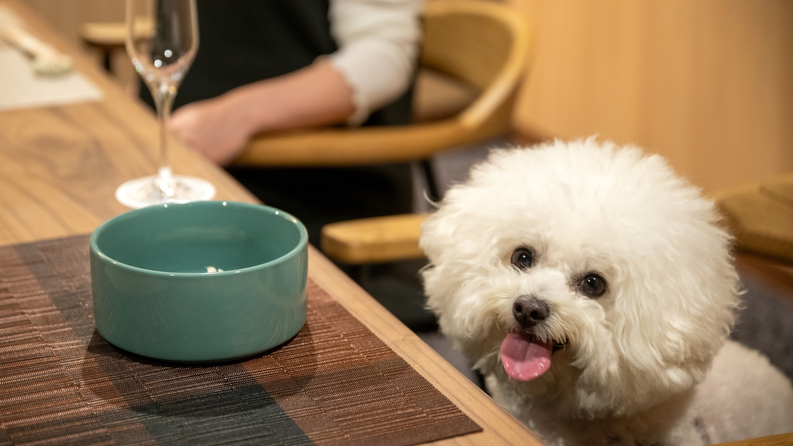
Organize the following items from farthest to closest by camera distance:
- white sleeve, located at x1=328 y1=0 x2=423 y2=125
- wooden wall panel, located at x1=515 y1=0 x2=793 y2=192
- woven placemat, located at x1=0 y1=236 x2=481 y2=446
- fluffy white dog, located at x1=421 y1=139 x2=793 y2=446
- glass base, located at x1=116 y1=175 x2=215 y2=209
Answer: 1. wooden wall panel, located at x1=515 y1=0 x2=793 y2=192
2. white sleeve, located at x1=328 y1=0 x2=423 y2=125
3. glass base, located at x1=116 y1=175 x2=215 y2=209
4. fluffy white dog, located at x1=421 y1=139 x2=793 y2=446
5. woven placemat, located at x1=0 y1=236 x2=481 y2=446

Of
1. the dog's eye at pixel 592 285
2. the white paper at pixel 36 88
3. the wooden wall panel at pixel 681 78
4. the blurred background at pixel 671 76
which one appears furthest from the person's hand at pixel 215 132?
the wooden wall panel at pixel 681 78

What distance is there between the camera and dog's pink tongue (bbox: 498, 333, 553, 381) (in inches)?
28.0

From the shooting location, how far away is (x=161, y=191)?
2.93 feet

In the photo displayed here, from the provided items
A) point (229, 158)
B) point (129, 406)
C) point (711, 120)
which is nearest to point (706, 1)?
point (711, 120)

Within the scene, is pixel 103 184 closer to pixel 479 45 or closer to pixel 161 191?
pixel 161 191

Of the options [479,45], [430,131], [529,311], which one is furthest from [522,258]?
[479,45]

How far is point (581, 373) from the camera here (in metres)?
0.74

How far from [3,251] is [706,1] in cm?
245

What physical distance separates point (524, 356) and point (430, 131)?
0.64 meters

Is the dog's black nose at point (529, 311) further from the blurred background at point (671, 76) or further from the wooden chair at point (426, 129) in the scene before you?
the blurred background at point (671, 76)

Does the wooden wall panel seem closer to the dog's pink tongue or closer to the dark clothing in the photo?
the dark clothing

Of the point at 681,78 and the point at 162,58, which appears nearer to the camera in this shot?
the point at 162,58

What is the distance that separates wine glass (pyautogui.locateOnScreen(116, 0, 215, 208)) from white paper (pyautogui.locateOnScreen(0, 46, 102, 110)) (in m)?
0.35

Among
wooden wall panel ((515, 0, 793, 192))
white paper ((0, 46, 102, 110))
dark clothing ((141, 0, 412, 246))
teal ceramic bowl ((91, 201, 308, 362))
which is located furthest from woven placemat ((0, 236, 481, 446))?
wooden wall panel ((515, 0, 793, 192))
